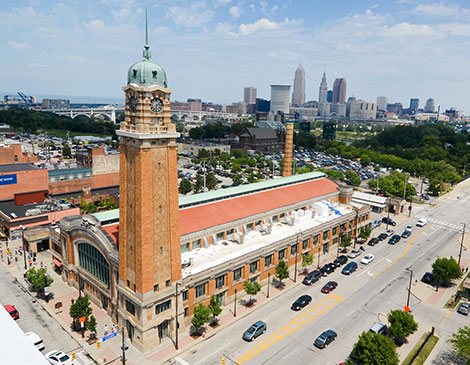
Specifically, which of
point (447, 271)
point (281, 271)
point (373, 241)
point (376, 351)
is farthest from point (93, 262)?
point (373, 241)

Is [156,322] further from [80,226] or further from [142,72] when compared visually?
[142,72]

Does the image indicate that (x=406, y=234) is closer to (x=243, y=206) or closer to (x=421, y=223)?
(x=421, y=223)

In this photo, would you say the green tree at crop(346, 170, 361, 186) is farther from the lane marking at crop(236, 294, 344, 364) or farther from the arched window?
the arched window

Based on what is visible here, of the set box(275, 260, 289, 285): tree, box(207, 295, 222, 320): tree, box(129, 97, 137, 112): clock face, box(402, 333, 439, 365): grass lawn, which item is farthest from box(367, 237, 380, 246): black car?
box(129, 97, 137, 112): clock face

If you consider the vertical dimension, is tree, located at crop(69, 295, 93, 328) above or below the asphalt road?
above

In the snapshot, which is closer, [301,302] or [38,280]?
[38,280]

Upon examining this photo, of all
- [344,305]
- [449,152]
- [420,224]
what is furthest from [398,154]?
[344,305]
